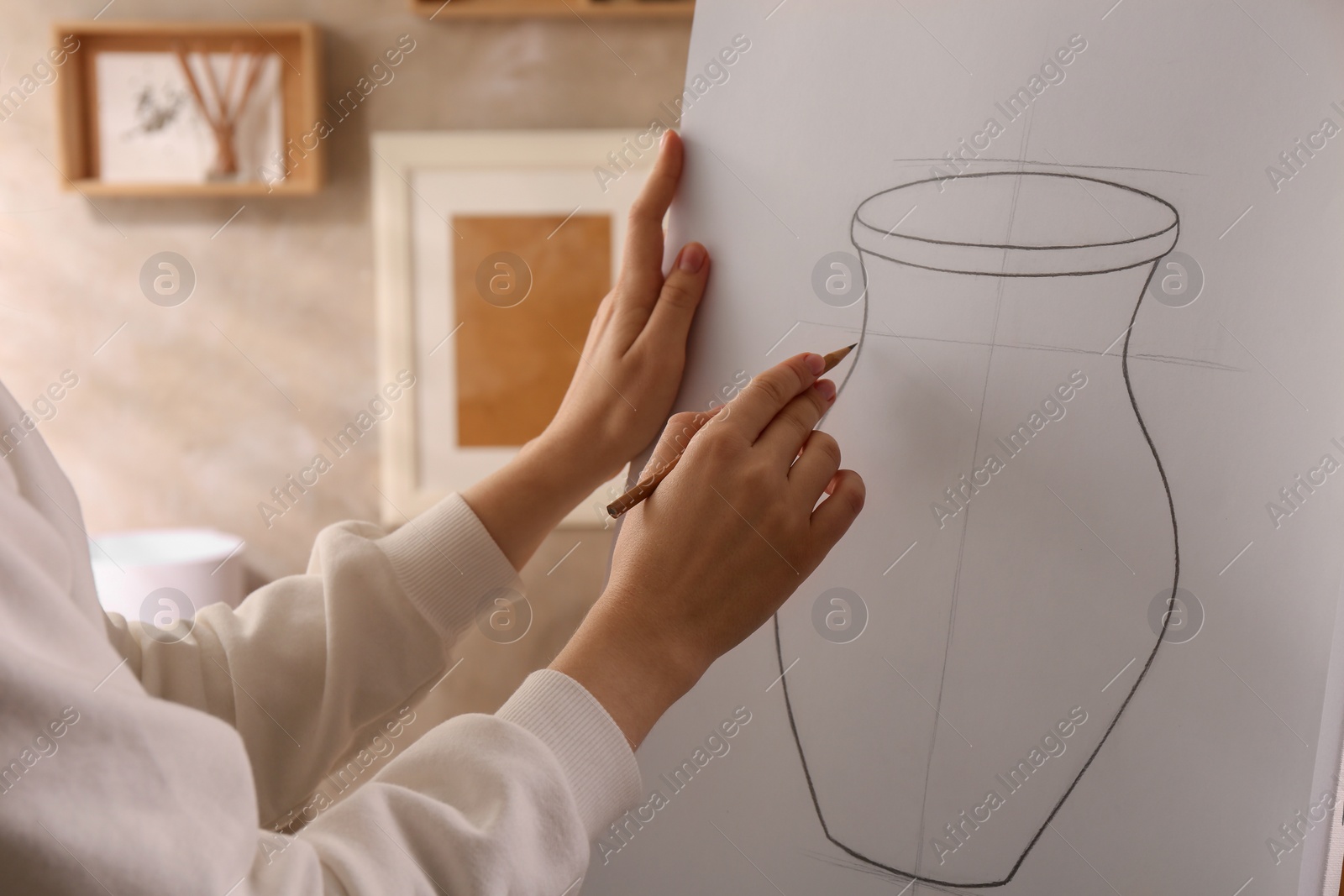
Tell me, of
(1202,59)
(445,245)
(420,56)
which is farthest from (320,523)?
(1202,59)

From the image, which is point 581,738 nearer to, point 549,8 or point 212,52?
point 549,8


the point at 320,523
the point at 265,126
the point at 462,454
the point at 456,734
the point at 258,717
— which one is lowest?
the point at 320,523

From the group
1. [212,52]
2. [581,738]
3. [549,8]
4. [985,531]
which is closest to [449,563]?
[581,738]

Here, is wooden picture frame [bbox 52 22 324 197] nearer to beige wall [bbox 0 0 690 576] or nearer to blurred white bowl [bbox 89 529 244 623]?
beige wall [bbox 0 0 690 576]

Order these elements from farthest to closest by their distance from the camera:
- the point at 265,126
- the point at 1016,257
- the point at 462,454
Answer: the point at 462,454 < the point at 265,126 < the point at 1016,257

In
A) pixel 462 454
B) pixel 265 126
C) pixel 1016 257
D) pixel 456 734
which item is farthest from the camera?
pixel 462 454

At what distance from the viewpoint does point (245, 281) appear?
1.77 metres

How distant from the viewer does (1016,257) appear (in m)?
0.59

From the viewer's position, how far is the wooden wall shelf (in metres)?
1.63

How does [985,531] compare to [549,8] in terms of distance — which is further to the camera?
[549,8]

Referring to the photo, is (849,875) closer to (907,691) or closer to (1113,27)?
(907,691)

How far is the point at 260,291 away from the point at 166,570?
0.55 m

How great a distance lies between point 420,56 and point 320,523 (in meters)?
0.90

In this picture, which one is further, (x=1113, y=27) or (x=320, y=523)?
(x=320, y=523)
